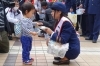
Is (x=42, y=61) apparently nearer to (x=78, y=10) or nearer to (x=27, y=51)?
(x=27, y=51)

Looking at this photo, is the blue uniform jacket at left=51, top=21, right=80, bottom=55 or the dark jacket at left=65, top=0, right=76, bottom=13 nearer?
the blue uniform jacket at left=51, top=21, right=80, bottom=55

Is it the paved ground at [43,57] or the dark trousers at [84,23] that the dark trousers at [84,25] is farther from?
the paved ground at [43,57]

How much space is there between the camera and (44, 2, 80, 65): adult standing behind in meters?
5.15

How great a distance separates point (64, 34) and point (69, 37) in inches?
6.4

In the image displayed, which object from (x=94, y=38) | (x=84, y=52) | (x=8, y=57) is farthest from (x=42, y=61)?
(x=94, y=38)

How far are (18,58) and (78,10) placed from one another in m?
4.41

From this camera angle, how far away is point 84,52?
672 cm

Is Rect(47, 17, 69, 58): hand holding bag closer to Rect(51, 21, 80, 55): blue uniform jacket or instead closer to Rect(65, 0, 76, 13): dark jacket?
Rect(51, 21, 80, 55): blue uniform jacket

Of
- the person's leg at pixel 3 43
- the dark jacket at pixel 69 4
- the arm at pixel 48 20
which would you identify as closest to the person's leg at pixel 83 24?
the dark jacket at pixel 69 4

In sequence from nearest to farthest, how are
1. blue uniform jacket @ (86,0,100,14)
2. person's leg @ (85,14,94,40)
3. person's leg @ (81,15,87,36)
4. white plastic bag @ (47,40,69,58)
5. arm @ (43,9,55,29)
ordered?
white plastic bag @ (47,40,69,58), blue uniform jacket @ (86,0,100,14), person's leg @ (85,14,94,40), arm @ (43,9,55,29), person's leg @ (81,15,87,36)

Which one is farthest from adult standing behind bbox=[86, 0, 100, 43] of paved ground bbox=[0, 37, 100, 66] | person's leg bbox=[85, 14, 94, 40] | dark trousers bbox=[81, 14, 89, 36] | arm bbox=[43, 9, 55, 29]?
arm bbox=[43, 9, 55, 29]

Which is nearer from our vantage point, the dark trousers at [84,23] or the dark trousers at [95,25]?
the dark trousers at [95,25]

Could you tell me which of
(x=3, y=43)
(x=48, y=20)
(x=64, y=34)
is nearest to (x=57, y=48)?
(x=64, y=34)

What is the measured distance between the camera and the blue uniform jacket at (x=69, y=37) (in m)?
5.14
